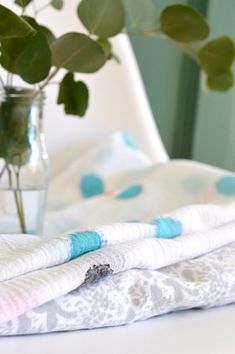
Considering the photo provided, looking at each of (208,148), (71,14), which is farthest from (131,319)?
(208,148)

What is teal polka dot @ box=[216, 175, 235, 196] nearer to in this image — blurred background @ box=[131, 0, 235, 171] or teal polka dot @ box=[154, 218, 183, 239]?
teal polka dot @ box=[154, 218, 183, 239]

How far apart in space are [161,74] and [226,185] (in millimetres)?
796

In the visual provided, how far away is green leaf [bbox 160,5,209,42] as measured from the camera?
23.0 inches

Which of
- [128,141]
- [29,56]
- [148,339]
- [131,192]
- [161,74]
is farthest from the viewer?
[161,74]

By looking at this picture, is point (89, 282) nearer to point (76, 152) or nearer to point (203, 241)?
point (203, 241)

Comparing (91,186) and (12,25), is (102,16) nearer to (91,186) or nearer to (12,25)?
(12,25)

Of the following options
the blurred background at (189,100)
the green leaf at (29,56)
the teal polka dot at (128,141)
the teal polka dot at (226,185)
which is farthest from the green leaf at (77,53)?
the blurred background at (189,100)

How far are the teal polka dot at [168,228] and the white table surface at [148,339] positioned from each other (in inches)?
3.2

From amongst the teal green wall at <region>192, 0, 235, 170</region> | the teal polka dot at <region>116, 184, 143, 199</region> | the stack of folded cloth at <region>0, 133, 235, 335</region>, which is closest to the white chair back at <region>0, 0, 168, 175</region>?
the teal polka dot at <region>116, 184, 143, 199</region>

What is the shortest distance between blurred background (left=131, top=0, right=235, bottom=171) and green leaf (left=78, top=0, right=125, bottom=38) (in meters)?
0.85

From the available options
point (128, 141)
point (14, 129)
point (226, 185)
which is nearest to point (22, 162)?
point (14, 129)

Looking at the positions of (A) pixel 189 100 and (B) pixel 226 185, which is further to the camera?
(A) pixel 189 100

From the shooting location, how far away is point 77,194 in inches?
32.8

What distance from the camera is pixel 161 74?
4.79ft
